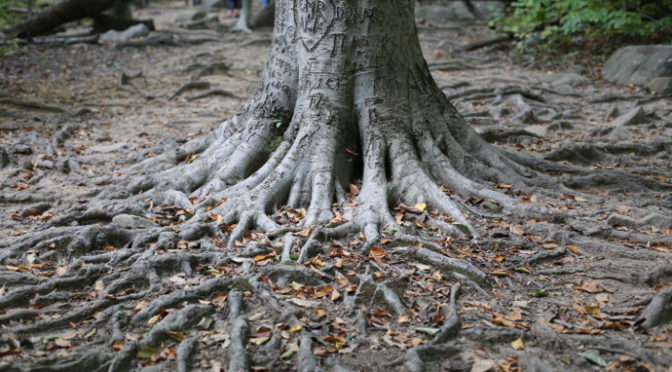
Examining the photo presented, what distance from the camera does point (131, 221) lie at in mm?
4910

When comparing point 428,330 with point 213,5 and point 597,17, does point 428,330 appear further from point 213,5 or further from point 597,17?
point 213,5

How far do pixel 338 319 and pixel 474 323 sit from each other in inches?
32.5

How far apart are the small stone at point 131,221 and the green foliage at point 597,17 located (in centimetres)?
1014

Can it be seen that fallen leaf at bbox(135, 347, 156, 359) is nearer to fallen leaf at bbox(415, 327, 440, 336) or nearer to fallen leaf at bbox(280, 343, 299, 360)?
fallen leaf at bbox(280, 343, 299, 360)

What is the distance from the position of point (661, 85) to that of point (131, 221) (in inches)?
361

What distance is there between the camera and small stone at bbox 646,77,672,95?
999 centimetres

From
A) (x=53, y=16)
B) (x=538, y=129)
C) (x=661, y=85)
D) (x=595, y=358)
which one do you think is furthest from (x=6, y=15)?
(x=595, y=358)

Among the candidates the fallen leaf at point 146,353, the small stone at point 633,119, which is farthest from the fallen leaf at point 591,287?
the small stone at point 633,119

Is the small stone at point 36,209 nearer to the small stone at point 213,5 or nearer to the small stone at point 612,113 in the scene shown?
the small stone at point 612,113

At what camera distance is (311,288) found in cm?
395

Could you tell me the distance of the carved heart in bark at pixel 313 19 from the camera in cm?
512

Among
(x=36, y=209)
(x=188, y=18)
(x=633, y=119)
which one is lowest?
(x=36, y=209)

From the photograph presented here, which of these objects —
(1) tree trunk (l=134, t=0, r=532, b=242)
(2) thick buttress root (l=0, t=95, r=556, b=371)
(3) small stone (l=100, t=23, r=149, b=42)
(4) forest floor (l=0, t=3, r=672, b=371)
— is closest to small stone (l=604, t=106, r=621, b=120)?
(4) forest floor (l=0, t=3, r=672, b=371)

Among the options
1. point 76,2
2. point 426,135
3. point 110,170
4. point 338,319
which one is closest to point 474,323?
point 338,319
